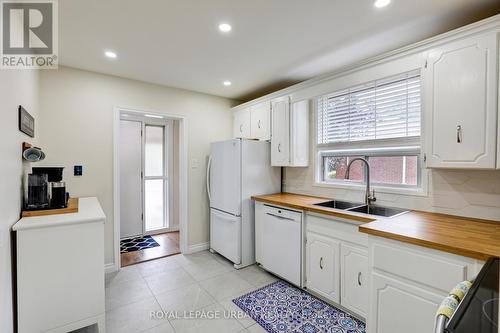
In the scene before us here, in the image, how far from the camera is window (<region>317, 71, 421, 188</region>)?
214 centimetres

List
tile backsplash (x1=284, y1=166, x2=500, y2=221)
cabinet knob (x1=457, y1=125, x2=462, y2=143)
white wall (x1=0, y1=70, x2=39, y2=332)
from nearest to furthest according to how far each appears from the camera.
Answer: white wall (x1=0, y1=70, x2=39, y2=332) → cabinet knob (x1=457, y1=125, x2=462, y2=143) → tile backsplash (x1=284, y1=166, x2=500, y2=221)

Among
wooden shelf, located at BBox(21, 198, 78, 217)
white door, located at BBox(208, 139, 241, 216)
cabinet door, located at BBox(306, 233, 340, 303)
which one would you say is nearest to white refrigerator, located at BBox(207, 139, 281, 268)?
white door, located at BBox(208, 139, 241, 216)

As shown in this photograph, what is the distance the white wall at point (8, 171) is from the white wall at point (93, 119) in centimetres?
91

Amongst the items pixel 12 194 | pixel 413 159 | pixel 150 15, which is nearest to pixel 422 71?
pixel 413 159

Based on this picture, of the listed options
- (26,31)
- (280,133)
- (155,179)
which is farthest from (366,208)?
(155,179)

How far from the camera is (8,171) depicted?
1.46 metres

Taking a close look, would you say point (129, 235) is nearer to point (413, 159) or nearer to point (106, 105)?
point (106, 105)

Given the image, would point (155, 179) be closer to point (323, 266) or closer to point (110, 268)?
point (110, 268)

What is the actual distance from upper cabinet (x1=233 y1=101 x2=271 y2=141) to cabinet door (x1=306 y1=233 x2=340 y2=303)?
5.18ft

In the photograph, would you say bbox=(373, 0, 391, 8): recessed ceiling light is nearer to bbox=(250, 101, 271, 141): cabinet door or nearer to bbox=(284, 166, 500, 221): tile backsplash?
bbox=(284, 166, 500, 221): tile backsplash

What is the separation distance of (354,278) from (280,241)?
851 millimetres

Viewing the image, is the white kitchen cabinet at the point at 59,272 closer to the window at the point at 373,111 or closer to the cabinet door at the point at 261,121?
the cabinet door at the point at 261,121

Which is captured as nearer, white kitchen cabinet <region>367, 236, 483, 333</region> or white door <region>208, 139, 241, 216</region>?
white kitchen cabinet <region>367, 236, 483, 333</region>

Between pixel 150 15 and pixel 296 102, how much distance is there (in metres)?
1.82
